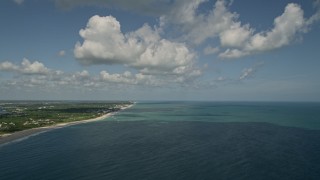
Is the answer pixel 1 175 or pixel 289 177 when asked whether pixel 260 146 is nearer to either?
pixel 289 177

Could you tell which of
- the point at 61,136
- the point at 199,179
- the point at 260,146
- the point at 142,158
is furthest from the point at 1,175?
the point at 260,146

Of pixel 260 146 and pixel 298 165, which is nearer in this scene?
pixel 298 165

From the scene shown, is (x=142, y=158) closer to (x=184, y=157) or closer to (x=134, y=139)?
(x=184, y=157)

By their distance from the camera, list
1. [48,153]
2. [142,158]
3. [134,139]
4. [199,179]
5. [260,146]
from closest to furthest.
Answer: [199,179] → [142,158] → [48,153] → [260,146] → [134,139]

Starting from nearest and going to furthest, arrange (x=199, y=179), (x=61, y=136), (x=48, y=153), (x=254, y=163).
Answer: (x=199, y=179) < (x=254, y=163) < (x=48, y=153) < (x=61, y=136)

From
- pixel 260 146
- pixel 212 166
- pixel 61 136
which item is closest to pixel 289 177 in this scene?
pixel 212 166

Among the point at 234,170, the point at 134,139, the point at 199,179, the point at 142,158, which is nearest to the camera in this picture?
the point at 199,179
